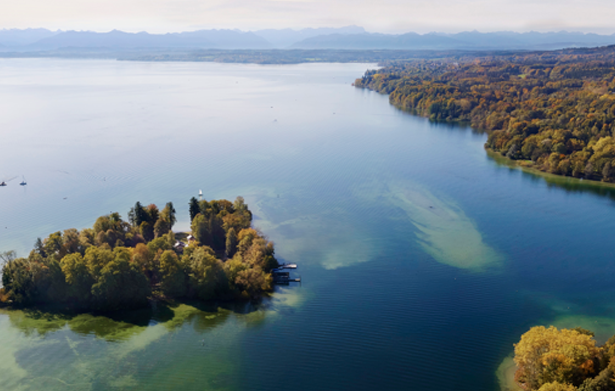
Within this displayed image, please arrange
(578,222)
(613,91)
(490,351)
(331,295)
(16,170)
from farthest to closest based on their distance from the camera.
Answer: (613,91), (16,170), (578,222), (331,295), (490,351)

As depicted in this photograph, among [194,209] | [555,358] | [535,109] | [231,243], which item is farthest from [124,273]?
[535,109]

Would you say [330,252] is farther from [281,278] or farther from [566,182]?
[566,182]

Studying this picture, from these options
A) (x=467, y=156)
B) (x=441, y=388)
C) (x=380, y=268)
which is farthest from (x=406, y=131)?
(x=441, y=388)

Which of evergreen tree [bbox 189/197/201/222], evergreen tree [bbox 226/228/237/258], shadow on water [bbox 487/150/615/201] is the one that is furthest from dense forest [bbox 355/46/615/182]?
evergreen tree [bbox 189/197/201/222]

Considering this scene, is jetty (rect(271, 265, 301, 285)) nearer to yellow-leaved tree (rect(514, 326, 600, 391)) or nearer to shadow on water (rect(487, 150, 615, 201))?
yellow-leaved tree (rect(514, 326, 600, 391))

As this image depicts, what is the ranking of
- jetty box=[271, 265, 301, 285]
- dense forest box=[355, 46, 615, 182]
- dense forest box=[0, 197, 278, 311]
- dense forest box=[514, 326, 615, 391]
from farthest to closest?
dense forest box=[355, 46, 615, 182]
jetty box=[271, 265, 301, 285]
dense forest box=[0, 197, 278, 311]
dense forest box=[514, 326, 615, 391]

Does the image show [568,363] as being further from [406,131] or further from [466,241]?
[406,131]
